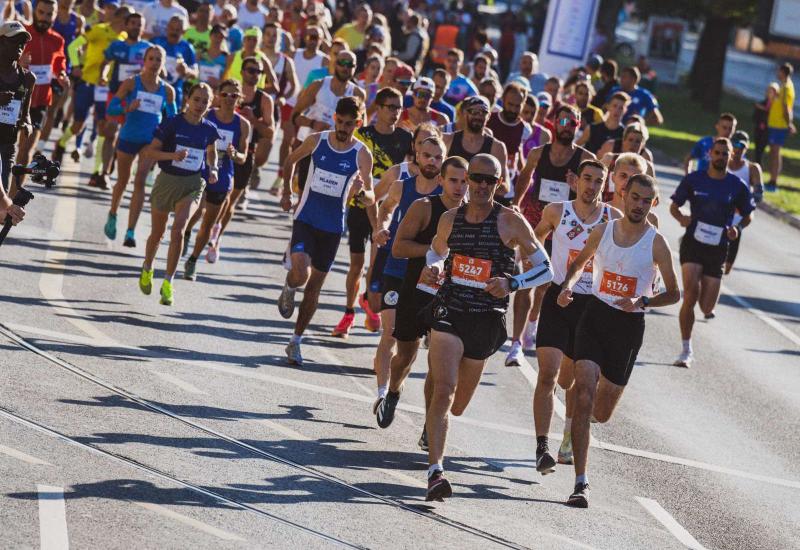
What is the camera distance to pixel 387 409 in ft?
37.1

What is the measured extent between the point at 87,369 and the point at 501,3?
78.7 m

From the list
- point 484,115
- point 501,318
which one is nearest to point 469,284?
point 501,318

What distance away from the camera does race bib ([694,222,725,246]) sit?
1616cm

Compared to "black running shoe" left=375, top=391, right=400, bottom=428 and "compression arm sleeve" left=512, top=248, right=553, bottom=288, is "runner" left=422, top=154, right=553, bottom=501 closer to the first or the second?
"compression arm sleeve" left=512, top=248, right=553, bottom=288

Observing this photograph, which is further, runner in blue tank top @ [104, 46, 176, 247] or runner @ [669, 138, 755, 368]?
runner in blue tank top @ [104, 46, 176, 247]

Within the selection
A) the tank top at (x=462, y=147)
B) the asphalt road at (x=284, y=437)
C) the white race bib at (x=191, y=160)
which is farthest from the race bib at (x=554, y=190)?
the white race bib at (x=191, y=160)

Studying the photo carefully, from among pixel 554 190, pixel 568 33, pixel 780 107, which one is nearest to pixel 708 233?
pixel 554 190

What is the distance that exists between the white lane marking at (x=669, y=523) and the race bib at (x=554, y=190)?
4301 millimetres


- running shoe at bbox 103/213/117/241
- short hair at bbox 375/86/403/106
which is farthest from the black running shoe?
running shoe at bbox 103/213/117/241

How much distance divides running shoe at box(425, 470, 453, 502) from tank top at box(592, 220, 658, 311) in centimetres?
171

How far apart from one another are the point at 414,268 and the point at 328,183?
97.1 inches

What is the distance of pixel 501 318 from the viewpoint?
33.7 feet

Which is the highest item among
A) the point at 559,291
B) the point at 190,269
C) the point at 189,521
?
the point at 559,291

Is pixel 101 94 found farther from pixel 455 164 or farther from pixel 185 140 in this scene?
pixel 455 164
